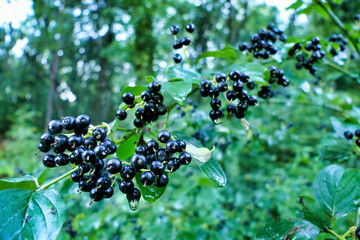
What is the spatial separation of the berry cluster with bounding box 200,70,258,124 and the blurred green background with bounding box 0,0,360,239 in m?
0.45

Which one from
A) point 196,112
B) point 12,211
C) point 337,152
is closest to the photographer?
point 12,211

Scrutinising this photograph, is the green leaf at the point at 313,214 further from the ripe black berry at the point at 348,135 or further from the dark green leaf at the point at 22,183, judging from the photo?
the dark green leaf at the point at 22,183

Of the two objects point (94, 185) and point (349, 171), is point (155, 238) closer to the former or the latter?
point (94, 185)

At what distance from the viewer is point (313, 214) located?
4.38ft

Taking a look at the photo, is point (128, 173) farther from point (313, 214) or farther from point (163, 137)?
point (313, 214)

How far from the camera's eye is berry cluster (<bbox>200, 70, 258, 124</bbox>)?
3.64ft

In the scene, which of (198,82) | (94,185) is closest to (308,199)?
(198,82)

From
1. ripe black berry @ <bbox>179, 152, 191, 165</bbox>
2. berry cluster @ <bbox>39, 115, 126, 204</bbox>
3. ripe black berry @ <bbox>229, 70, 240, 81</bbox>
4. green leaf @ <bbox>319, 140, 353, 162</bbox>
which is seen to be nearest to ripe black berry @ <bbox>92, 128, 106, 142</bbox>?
berry cluster @ <bbox>39, 115, 126, 204</bbox>

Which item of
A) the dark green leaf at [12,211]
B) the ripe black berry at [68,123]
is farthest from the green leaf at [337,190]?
the dark green leaf at [12,211]

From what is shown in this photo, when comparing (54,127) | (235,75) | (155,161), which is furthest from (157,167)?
Result: (235,75)

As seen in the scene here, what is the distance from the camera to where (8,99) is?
60.6 ft

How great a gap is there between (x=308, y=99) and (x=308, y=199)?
165 cm

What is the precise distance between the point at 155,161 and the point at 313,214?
1.05 metres

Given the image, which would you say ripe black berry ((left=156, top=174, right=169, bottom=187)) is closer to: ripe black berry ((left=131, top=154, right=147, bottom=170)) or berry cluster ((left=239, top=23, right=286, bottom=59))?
ripe black berry ((left=131, top=154, right=147, bottom=170))
